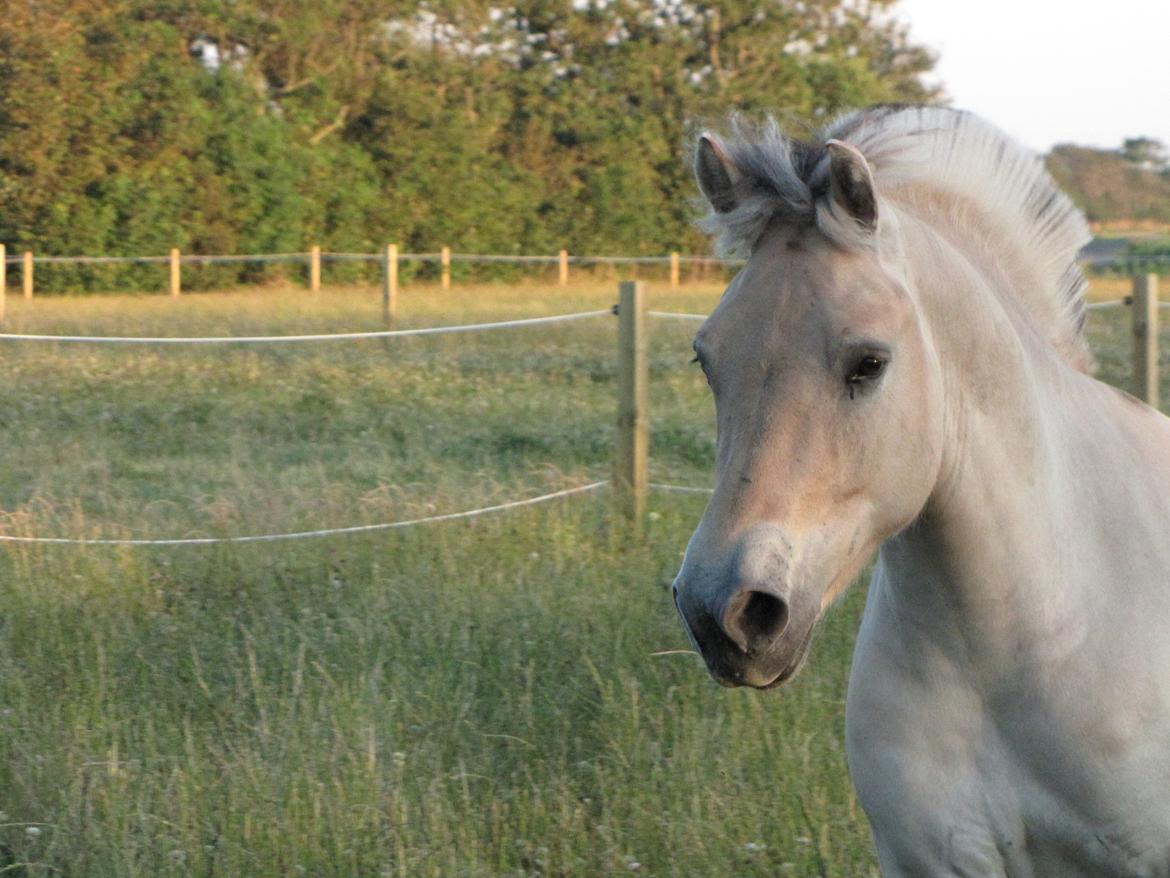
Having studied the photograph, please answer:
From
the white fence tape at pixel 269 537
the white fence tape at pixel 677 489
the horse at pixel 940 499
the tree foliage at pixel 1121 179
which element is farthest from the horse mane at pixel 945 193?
the tree foliage at pixel 1121 179

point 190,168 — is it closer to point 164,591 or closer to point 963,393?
point 164,591

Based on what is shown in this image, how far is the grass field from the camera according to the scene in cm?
344

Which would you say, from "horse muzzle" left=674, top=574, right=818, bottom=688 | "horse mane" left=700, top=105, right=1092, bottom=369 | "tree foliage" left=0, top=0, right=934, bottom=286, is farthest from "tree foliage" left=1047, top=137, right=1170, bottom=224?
"horse muzzle" left=674, top=574, right=818, bottom=688

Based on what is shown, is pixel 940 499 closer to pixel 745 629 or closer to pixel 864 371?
pixel 864 371

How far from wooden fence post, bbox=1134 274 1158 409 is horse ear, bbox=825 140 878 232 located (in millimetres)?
4737

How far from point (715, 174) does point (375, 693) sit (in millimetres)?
2251

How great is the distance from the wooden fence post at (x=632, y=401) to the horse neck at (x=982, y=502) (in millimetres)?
3979

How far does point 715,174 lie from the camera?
7.54 feet

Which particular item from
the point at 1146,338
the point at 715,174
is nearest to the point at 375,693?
the point at 715,174

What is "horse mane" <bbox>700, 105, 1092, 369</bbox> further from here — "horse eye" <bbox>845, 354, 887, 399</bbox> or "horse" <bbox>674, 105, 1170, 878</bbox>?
"horse eye" <bbox>845, 354, 887, 399</bbox>

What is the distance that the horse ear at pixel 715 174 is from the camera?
226cm

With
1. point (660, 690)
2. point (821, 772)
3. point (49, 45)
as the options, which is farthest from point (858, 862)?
point (49, 45)

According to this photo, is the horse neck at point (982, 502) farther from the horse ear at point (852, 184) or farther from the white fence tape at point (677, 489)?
the white fence tape at point (677, 489)

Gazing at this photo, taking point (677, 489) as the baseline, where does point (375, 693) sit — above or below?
below
